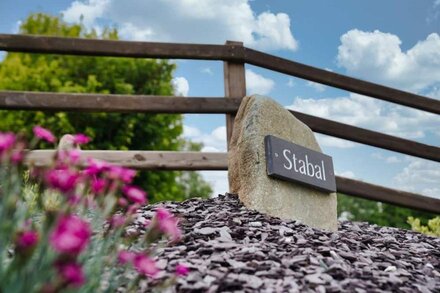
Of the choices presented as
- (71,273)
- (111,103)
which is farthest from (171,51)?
(71,273)

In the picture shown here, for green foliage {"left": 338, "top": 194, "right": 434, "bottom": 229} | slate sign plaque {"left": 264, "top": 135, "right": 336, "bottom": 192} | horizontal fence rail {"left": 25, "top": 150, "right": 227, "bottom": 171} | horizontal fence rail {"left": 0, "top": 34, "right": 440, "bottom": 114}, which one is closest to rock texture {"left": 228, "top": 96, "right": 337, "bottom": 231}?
slate sign plaque {"left": 264, "top": 135, "right": 336, "bottom": 192}

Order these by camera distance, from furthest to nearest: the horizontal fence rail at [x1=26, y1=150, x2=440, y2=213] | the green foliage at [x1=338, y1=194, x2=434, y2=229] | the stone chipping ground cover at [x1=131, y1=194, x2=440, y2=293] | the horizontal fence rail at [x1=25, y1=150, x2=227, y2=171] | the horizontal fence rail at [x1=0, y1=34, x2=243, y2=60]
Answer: the green foliage at [x1=338, y1=194, x2=434, y2=229], the horizontal fence rail at [x1=0, y1=34, x2=243, y2=60], the horizontal fence rail at [x1=25, y1=150, x2=227, y2=171], the horizontal fence rail at [x1=26, y1=150, x2=440, y2=213], the stone chipping ground cover at [x1=131, y1=194, x2=440, y2=293]

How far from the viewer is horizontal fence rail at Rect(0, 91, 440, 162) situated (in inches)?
204

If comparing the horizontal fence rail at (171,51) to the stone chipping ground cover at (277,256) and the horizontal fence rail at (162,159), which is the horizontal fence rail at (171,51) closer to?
the horizontal fence rail at (162,159)

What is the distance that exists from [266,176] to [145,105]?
1.95m

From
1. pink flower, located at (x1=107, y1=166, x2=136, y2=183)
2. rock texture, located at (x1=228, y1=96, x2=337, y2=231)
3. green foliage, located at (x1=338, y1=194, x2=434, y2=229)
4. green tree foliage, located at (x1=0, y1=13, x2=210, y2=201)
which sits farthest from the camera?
green foliage, located at (x1=338, y1=194, x2=434, y2=229)

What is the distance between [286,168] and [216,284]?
167 cm

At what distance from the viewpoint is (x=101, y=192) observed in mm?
2150

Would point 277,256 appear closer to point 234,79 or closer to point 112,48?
point 234,79

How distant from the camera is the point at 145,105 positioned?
5.38 metres

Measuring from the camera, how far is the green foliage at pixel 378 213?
1738 cm

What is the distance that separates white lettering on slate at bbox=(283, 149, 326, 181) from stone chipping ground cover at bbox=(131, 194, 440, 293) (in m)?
0.46

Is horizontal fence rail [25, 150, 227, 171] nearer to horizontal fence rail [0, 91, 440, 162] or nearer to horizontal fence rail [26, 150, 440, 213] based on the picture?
horizontal fence rail [26, 150, 440, 213]

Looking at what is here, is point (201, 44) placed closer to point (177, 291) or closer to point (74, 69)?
point (177, 291)
